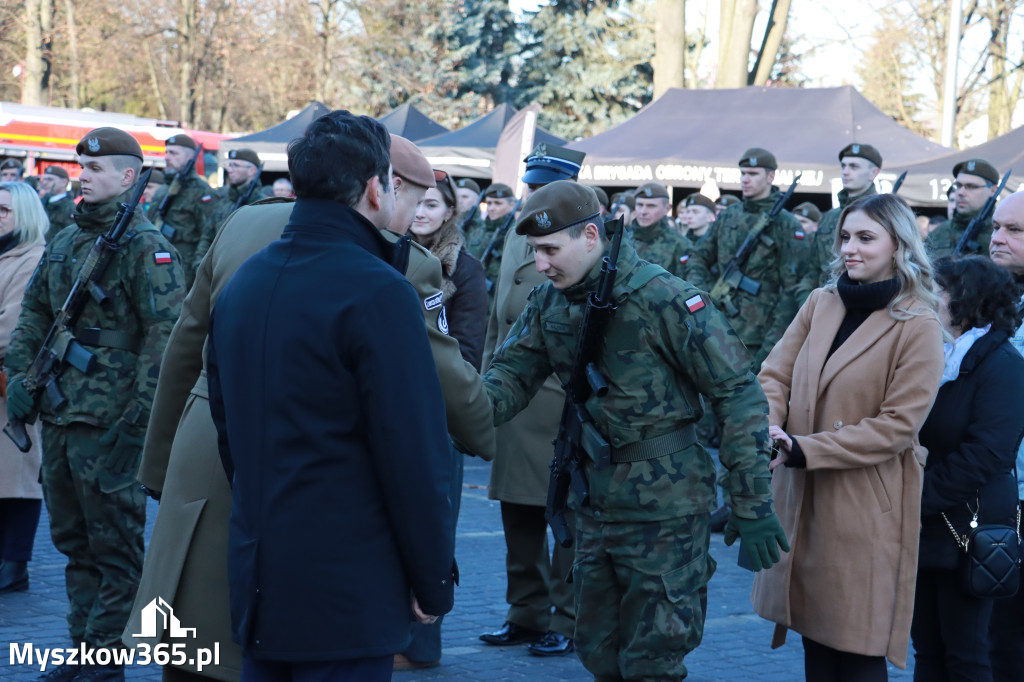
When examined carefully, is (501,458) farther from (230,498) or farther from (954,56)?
(954,56)

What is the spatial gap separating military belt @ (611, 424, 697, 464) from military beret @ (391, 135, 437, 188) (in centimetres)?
104

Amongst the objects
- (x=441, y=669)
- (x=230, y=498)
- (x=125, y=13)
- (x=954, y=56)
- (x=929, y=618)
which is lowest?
(x=441, y=669)

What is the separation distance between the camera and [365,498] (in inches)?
102

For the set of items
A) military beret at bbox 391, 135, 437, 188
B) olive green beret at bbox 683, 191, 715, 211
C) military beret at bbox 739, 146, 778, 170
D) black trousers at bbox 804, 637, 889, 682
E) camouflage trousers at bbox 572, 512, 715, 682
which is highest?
military beret at bbox 739, 146, 778, 170

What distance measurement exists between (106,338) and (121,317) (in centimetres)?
11

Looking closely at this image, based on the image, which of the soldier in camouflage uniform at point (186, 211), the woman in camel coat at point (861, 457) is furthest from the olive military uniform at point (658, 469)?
the soldier in camouflage uniform at point (186, 211)

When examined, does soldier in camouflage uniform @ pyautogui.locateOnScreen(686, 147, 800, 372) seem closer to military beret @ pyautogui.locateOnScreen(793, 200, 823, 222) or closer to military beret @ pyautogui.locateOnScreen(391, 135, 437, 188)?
military beret @ pyautogui.locateOnScreen(793, 200, 823, 222)

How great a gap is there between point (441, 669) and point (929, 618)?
2.18m

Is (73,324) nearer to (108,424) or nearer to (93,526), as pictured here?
(108,424)

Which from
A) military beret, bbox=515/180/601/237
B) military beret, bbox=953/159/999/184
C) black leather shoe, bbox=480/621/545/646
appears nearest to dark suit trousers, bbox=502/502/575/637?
black leather shoe, bbox=480/621/545/646

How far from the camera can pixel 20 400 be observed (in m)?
5.19

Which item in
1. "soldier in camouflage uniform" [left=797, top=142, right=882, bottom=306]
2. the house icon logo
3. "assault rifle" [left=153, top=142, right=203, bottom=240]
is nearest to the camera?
the house icon logo

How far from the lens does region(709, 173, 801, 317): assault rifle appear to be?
32.0 ft

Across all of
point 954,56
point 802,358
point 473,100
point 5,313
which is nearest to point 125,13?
point 473,100
